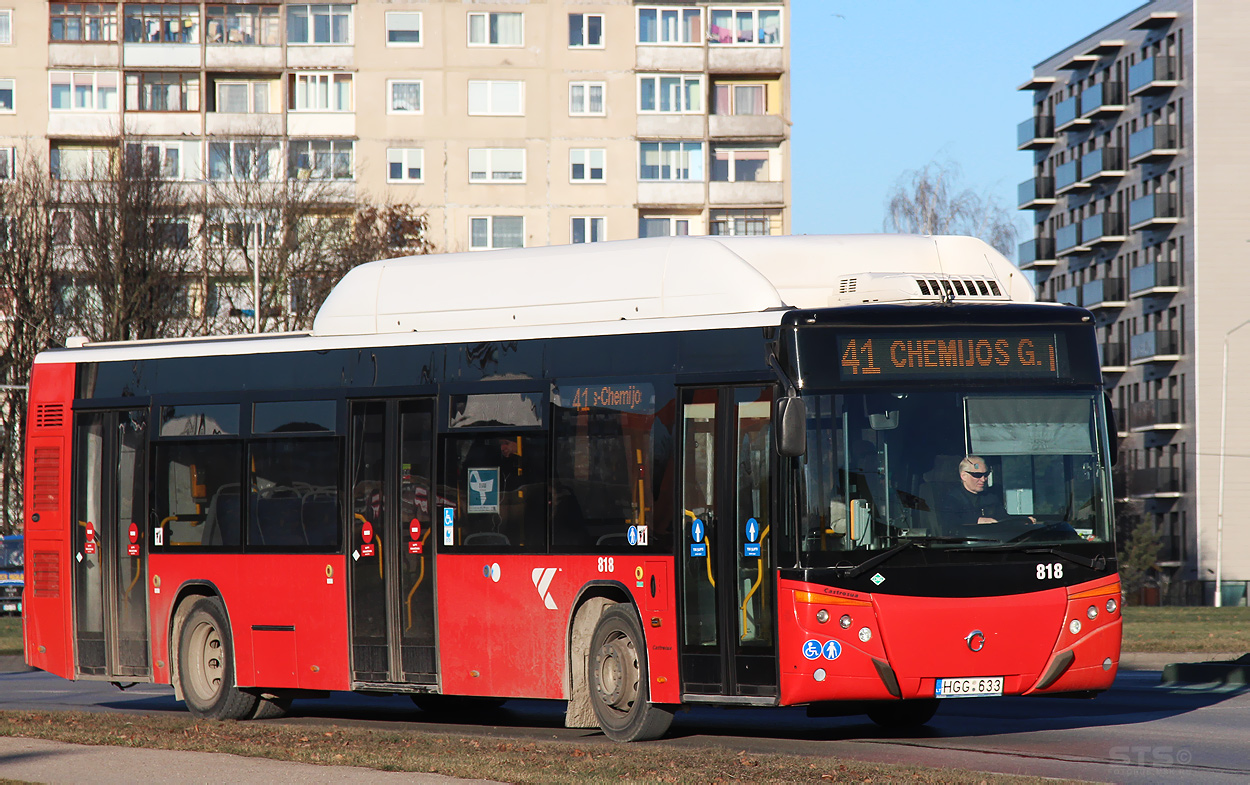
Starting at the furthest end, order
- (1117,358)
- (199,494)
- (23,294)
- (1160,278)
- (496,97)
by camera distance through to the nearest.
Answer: (1117,358) → (1160,278) → (496,97) → (23,294) → (199,494)

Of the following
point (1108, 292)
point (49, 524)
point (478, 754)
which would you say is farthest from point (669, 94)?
point (478, 754)

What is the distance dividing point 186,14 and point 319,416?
62739 millimetres

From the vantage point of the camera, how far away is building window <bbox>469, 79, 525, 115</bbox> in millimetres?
75562

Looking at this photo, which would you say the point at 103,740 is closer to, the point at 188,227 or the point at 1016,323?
the point at 1016,323

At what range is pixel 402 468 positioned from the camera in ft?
50.2

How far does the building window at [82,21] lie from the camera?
Result: 75125mm

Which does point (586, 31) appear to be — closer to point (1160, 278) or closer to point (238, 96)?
point (238, 96)

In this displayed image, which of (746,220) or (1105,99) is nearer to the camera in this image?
(746,220)

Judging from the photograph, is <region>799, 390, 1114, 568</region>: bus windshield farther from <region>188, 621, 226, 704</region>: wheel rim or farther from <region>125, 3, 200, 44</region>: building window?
<region>125, 3, 200, 44</region>: building window

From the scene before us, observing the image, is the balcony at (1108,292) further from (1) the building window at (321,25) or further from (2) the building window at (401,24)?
(1) the building window at (321,25)

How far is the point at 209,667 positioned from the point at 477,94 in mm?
A: 60447

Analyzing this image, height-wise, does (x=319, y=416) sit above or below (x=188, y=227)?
below

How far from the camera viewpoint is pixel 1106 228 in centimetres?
10400

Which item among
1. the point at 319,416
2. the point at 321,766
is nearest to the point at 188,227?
the point at 319,416
